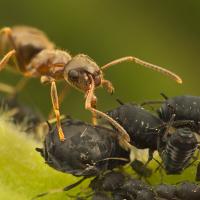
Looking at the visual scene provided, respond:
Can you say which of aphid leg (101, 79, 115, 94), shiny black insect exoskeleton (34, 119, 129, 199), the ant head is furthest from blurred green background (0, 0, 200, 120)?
shiny black insect exoskeleton (34, 119, 129, 199)

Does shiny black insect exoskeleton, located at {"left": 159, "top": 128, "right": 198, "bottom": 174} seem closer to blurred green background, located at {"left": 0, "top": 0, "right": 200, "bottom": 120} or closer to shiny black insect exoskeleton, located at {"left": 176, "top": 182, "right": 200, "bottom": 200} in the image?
shiny black insect exoskeleton, located at {"left": 176, "top": 182, "right": 200, "bottom": 200}

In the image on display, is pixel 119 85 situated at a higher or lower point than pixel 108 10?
lower

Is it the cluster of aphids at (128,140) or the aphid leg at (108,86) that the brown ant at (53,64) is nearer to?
the aphid leg at (108,86)

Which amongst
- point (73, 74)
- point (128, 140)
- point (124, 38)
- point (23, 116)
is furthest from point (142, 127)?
point (124, 38)

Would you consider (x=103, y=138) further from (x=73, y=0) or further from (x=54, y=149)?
(x=73, y=0)

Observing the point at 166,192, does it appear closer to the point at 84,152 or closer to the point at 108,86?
the point at 84,152

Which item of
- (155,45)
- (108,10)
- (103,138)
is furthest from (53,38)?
(103,138)

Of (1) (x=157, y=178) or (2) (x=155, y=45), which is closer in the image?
(1) (x=157, y=178)
